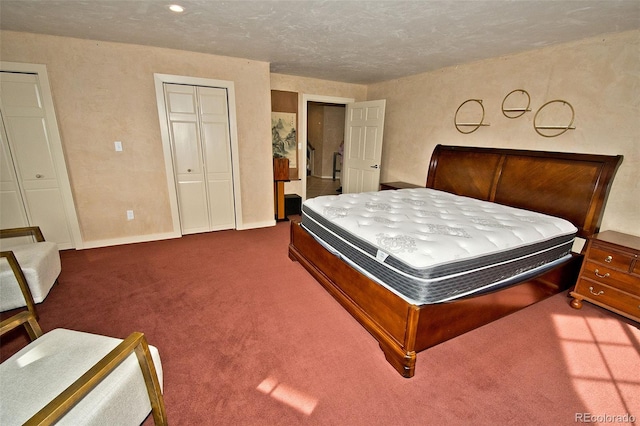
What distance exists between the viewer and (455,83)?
368 centimetres

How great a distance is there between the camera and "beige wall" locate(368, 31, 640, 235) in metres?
2.39

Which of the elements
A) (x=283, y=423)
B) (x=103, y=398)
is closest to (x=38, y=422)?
(x=103, y=398)

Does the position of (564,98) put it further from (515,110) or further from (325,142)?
(325,142)

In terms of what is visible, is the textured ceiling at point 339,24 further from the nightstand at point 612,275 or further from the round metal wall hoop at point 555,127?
the nightstand at point 612,275

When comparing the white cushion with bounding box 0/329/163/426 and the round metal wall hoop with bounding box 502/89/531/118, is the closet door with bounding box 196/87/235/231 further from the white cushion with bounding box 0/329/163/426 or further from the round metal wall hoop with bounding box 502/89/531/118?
the round metal wall hoop with bounding box 502/89/531/118

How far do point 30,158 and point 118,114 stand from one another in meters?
1.00

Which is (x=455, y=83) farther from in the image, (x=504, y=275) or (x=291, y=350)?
(x=291, y=350)

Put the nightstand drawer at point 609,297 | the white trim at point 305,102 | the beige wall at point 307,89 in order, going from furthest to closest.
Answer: the white trim at point 305,102, the beige wall at point 307,89, the nightstand drawer at point 609,297

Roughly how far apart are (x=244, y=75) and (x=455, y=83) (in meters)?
2.80

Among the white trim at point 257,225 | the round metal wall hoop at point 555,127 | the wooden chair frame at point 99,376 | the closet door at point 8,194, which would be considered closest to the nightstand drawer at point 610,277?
the round metal wall hoop at point 555,127

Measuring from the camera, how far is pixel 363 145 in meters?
4.92

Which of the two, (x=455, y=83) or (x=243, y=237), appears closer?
(x=455, y=83)

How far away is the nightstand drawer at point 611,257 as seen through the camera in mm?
2125

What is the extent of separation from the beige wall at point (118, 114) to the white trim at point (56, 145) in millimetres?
51
